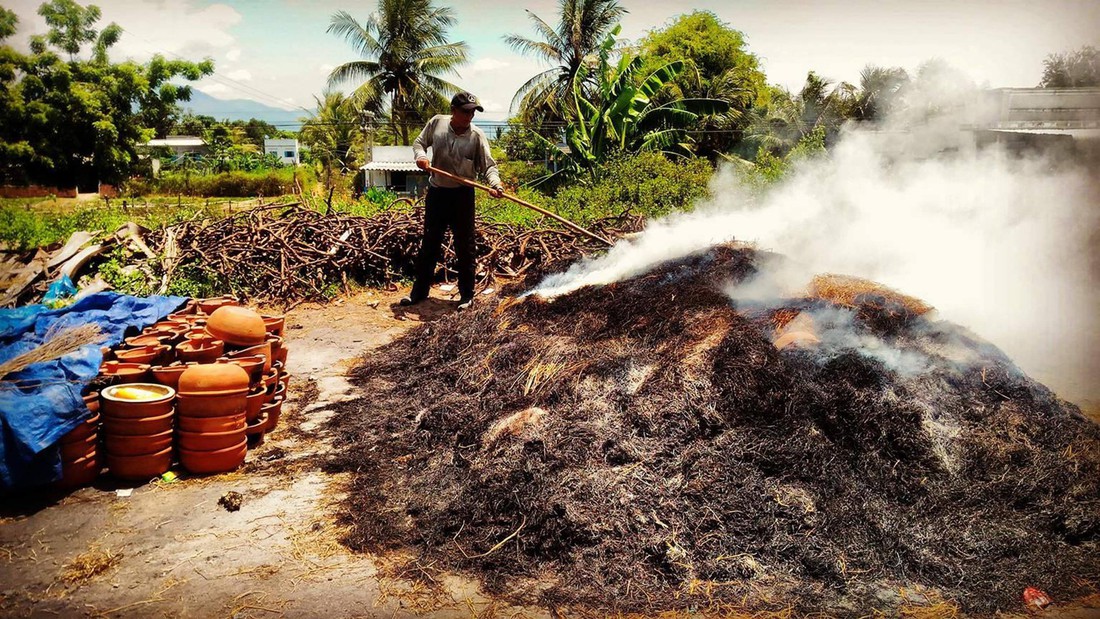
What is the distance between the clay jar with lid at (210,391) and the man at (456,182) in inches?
135

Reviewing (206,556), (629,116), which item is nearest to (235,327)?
(206,556)

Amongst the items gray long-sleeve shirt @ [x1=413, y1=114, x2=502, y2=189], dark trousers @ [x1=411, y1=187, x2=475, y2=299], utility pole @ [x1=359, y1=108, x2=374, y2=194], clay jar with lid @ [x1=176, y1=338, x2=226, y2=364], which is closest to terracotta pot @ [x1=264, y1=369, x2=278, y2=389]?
clay jar with lid @ [x1=176, y1=338, x2=226, y2=364]

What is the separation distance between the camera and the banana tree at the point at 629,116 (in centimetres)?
1748

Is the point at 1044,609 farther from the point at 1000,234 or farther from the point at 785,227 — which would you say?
the point at 1000,234

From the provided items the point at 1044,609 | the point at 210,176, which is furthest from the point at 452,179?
the point at 210,176

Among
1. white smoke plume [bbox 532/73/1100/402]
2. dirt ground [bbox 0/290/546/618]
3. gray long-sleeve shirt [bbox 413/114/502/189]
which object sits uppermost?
gray long-sleeve shirt [bbox 413/114/502/189]

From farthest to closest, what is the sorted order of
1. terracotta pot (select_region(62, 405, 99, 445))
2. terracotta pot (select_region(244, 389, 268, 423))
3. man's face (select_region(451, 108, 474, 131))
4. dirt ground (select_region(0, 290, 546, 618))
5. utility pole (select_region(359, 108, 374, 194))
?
1. utility pole (select_region(359, 108, 374, 194))
2. man's face (select_region(451, 108, 474, 131))
3. terracotta pot (select_region(244, 389, 268, 423))
4. terracotta pot (select_region(62, 405, 99, 445))
5. dirt ground (select_region(0, 290, 546, 618))

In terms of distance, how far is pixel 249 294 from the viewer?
327 inches

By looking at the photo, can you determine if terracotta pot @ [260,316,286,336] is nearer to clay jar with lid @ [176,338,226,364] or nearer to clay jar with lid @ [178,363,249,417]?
clay jar with lid @ [176,338,226,364]

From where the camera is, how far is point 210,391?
384 cm

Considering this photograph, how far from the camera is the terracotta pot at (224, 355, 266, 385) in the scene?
425cm

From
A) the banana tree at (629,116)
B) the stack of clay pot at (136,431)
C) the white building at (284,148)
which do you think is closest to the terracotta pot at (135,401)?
the stack of clay pot at (136,431)

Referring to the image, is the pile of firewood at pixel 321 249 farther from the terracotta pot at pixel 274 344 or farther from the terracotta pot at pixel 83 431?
the terracotta pot at pixel 83 431

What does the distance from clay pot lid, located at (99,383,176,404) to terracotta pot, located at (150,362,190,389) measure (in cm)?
6
